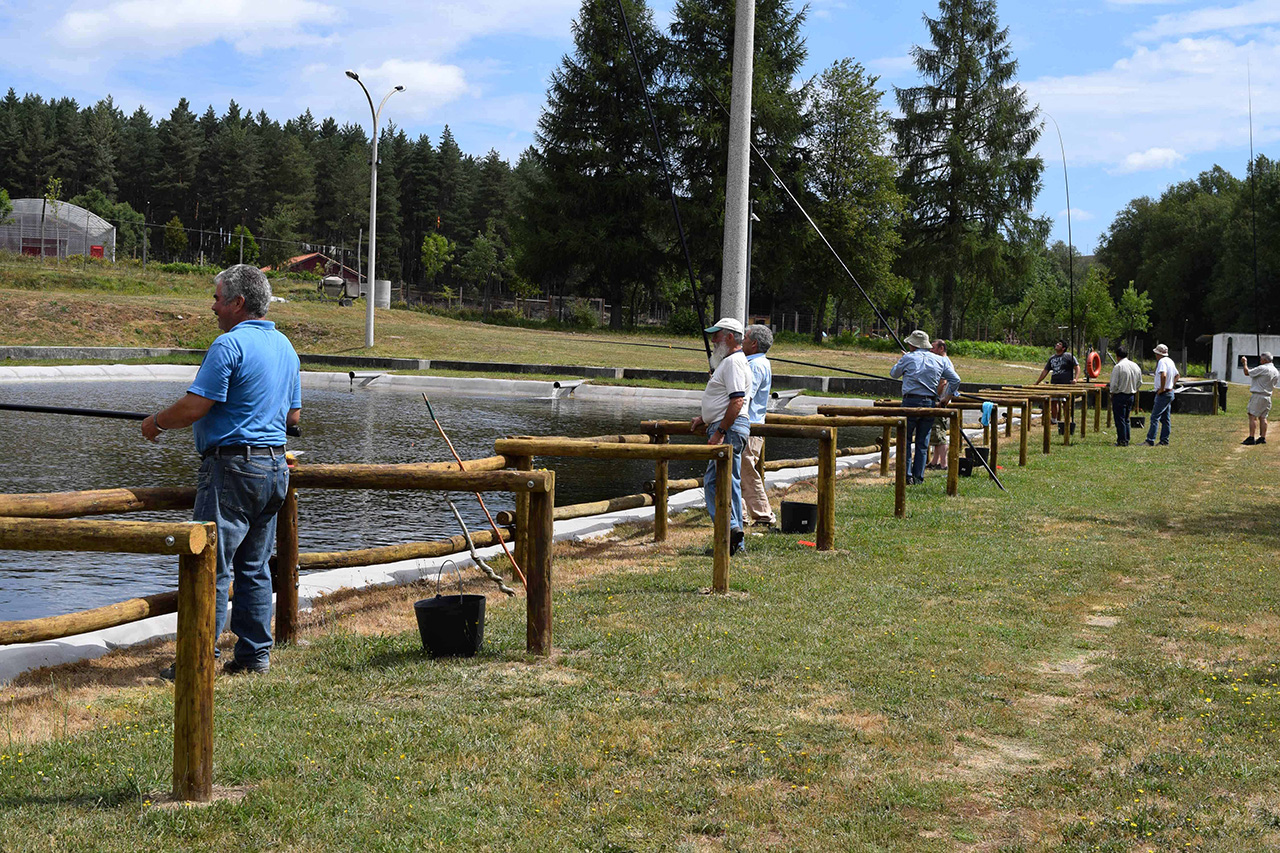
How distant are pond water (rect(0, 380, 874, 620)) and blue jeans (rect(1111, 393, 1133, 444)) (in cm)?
509

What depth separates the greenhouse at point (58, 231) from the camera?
7975cm

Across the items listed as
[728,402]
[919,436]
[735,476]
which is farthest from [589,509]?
[919,436]

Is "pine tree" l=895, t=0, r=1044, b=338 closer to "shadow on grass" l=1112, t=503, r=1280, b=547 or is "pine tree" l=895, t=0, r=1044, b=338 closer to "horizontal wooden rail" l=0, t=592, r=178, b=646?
"shadow on grass" l=1112, t=503, r=1280, b=547

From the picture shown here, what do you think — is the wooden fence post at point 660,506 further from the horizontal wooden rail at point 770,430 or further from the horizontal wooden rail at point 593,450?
the horizontal wooden rail at point 593,450

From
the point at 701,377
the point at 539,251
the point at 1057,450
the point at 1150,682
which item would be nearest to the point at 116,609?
the point at 1150,682

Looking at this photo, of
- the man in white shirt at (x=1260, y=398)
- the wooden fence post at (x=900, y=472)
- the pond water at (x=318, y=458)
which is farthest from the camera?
the man in white shirt at (x=1260, y=398)

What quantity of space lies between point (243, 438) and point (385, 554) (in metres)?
2.89

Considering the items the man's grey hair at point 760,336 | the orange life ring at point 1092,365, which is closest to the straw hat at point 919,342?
the man's grey hair at point 760,336

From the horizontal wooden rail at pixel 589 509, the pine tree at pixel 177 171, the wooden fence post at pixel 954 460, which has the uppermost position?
the pine tree at pixel 177 171

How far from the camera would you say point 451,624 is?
6.03 metres

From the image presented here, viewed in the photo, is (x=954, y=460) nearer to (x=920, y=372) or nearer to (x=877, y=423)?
(x=920, y=372)

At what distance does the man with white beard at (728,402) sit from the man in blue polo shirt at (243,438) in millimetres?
3631

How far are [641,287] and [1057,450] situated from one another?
203 feet

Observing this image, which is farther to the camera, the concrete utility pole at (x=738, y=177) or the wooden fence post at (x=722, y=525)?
the concrete utility pole at (x=738, y=177)
